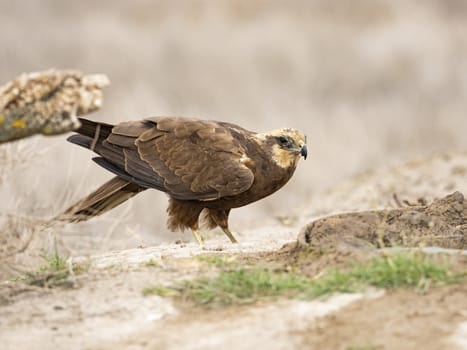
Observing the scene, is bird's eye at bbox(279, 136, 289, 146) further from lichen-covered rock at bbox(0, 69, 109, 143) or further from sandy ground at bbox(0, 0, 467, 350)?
lichen-covered rock at bbox(0, 69, 109, 143)

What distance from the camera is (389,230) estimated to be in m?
7.10

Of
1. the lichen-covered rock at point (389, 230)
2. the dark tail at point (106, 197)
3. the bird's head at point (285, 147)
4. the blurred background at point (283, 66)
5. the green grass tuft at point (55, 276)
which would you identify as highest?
the blurred background at point (283, 66)

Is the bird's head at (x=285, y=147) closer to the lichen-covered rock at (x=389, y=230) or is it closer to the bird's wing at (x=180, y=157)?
the bird's wing at (x=180, y=157)

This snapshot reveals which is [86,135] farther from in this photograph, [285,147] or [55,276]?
[55,276]

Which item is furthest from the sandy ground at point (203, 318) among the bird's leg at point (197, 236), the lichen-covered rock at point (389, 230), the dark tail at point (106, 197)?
the dark tail at point (106, 197)

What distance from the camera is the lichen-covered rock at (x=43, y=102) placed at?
19.4 feet

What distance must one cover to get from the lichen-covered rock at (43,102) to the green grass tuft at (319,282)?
1.09 m

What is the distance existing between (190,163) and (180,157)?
0.36 ft

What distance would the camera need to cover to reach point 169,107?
15.6m

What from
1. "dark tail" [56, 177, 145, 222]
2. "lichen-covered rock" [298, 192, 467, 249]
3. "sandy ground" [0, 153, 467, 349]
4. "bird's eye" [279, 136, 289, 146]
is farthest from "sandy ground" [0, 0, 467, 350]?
"bird's eye" [279, 136, 289, 146]

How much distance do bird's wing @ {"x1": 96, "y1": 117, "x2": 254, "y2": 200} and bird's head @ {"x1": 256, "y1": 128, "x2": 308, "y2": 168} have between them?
276 mm

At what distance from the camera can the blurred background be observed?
50.2ft

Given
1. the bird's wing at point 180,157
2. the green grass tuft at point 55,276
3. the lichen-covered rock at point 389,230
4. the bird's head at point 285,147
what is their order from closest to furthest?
the green grass tuft at point 55,276 → the lichen-covered rock at point 389,230 → the bird's wing at point 180,157 → the bird's head at point 285,147

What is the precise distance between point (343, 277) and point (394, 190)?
6566 millimetres
